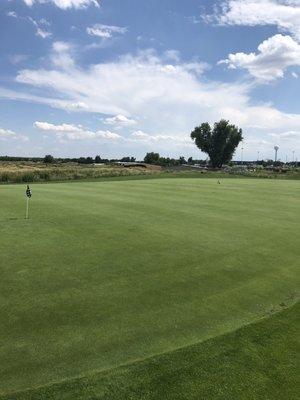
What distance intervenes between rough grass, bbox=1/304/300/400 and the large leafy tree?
11068cm

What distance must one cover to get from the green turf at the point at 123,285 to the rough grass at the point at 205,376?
22 centimetres

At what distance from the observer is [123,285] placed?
28.4ft

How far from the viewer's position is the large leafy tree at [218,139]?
115312 mm

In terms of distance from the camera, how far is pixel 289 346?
257 inches

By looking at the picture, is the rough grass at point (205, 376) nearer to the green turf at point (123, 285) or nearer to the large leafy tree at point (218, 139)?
the green turf at point (123, 285)

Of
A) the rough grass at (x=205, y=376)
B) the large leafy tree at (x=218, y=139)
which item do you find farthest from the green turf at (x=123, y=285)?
the large leafy tree at (x=218, y=139)

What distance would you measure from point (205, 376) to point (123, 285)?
10.9ft

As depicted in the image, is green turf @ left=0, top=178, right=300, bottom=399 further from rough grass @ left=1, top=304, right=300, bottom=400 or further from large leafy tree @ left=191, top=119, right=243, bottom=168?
large leafy tree @ left=191, top=119, right=243, bottom=168

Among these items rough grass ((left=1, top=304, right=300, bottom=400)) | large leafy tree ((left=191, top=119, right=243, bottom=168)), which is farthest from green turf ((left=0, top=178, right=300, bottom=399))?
large leafy tree ((left=191, top=119, right=243, bottom=168))

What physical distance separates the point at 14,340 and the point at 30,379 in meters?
1.08

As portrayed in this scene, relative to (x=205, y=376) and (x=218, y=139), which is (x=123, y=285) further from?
(x=218, y=139)

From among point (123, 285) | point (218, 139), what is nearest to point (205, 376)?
point (123, 285)

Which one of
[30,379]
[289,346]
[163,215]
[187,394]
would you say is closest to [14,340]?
[30,379]

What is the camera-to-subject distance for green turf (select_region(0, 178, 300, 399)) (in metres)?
6.14
